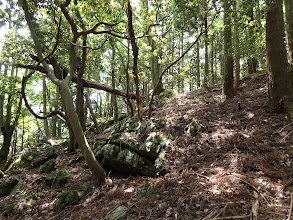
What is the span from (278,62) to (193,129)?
9.85ft

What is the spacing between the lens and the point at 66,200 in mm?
4301

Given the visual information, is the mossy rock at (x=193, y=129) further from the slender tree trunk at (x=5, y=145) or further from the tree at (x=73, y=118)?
the slender tree trunk at (x=5, y=145)

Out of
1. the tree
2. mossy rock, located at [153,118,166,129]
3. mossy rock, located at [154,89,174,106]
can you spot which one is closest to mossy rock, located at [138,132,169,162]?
mossy rock, located at [153,118,166,129]

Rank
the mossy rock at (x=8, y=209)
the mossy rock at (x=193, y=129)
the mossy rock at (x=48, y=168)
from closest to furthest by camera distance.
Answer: the mossy rock at (x=8, y=209) → the mossy rock at (x=193, y=129) → the mossy rock at (x=48, y=168)


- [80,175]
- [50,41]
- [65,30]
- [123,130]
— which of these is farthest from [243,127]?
[50,41]

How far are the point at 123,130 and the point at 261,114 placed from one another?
467 centimetres

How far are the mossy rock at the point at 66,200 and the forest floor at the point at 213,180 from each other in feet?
0.65

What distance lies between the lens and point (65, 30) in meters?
6.57

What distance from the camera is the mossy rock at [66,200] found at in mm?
4246

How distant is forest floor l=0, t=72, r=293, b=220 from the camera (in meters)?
2.60

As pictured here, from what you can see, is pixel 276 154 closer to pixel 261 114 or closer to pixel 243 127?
pixel 243 127

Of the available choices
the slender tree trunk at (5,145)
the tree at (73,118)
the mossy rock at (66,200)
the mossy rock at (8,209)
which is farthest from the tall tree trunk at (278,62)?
the slender tree trunk at (5,145)

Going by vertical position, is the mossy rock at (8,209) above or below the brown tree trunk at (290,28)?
below

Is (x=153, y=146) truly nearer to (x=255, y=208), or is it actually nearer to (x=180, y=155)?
(x=180, y=155)
